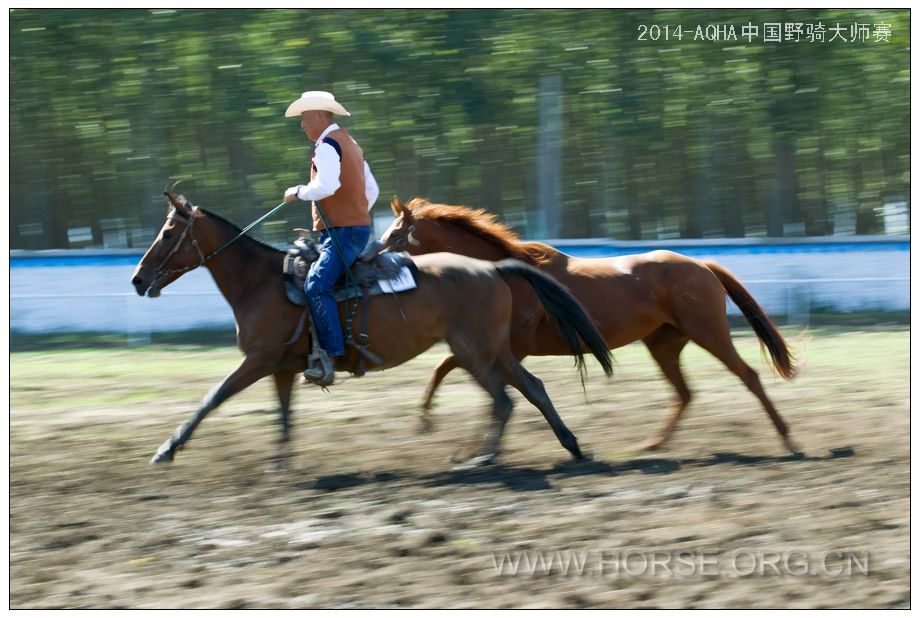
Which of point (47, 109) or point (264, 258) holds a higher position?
point (47, 109)

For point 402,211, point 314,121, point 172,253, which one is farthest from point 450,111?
point 172,253

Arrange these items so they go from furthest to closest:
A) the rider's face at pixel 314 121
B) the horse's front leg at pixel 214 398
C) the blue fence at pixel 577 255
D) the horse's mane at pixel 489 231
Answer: the blue fence at pixel 577 255 → the horse's mane at pixel 489 231 → the rider's face at pixel 314 121 → the horse's front leg at pixel 214 398

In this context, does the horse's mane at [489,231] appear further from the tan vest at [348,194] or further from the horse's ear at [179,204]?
the horse's ear at [179,204]

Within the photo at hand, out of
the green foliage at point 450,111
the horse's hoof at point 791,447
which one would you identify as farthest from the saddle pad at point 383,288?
the green foliage at point 450,111

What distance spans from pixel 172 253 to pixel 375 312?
4.33 feet

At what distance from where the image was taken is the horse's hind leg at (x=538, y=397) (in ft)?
22.9

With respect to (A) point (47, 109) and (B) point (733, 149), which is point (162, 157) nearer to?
(A) point (47, 109)

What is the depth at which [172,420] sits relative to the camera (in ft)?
28.1

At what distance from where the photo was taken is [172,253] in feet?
22.7

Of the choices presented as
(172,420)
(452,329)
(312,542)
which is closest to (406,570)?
(312,542)

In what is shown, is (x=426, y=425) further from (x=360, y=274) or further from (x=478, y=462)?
(x=360, y=274)

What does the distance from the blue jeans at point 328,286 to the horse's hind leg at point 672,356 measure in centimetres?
231

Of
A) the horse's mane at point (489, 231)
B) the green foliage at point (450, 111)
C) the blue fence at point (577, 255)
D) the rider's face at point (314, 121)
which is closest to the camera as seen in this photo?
the rider's face at point (314, 121)

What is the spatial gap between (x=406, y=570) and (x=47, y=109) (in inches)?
486
